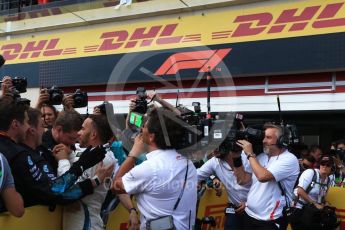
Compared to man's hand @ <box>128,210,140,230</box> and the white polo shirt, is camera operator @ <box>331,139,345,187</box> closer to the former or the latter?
man's hand @ <box>128,210,140,230</box>

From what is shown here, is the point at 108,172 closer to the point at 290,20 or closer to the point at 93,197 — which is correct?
the point at 93,197

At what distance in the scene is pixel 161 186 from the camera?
278cm

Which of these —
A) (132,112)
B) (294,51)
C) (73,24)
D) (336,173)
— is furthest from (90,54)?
(132,112)

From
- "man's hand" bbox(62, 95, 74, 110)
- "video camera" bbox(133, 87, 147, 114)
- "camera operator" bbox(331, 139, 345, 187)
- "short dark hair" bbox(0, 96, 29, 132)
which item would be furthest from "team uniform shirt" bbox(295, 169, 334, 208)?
"short dark hair" bbox(0, 96, 29, 132)

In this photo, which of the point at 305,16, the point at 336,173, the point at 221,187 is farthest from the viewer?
the point at 305,16

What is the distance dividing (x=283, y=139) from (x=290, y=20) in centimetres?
532

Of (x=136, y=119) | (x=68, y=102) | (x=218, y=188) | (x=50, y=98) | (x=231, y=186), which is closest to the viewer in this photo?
(x=136, y=119)

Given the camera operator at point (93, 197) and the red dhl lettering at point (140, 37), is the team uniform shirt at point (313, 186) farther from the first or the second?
the red dhl lettering at point (140, 37)

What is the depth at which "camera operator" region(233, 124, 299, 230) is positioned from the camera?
13.1ft

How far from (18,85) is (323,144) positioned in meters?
8.65

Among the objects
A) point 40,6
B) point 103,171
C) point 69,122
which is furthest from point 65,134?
point 40,6

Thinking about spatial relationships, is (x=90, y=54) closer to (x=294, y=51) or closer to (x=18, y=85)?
(x=294, y=51)

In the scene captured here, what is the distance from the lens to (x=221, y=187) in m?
5.55

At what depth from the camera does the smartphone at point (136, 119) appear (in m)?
3.61
